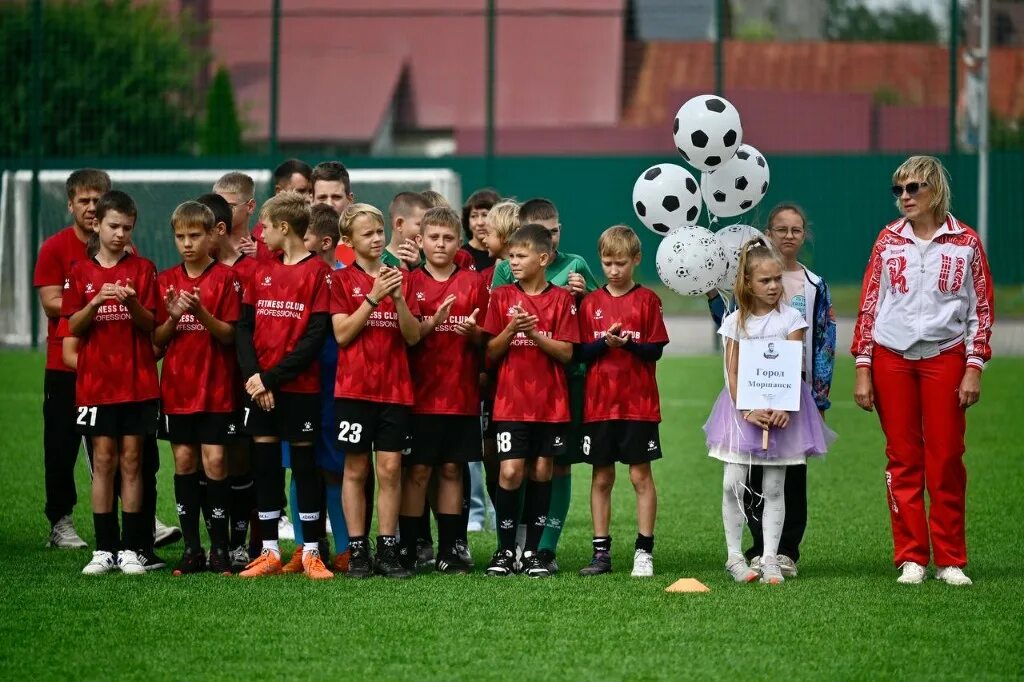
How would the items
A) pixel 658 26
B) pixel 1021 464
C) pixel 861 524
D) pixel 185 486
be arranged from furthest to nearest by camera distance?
pixel 658 26 < pixel 1021 464 < pixel 861 524 < pixel 185 486

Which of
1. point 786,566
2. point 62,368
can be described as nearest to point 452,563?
point 786,566

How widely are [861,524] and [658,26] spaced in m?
15.7

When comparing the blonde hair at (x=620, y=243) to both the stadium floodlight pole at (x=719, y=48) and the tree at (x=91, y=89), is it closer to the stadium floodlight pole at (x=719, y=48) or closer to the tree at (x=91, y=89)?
the stadium floodlight pole at (x=719, y=48)

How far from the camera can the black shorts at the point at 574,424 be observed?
267 inches

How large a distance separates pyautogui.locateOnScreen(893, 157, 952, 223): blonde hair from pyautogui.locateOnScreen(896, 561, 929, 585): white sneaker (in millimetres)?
1592

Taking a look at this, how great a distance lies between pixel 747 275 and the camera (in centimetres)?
654

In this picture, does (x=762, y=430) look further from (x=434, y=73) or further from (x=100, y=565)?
(x=434, y=73)

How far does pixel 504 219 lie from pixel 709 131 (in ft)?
3.67

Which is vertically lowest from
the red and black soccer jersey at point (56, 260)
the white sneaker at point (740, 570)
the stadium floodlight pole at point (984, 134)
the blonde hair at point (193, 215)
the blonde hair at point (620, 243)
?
the white sneaker at point (740, 570)

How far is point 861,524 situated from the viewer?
26.5 feet

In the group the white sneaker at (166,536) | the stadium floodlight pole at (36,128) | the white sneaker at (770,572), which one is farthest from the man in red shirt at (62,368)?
the stadium floodlight pole at (36,128)

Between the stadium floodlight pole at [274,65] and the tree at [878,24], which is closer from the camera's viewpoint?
the stadium floodlight pole at [274,65]

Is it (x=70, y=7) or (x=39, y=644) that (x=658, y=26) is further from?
(x=39, y=644)

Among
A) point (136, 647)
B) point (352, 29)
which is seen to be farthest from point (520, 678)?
point (352, 29)
